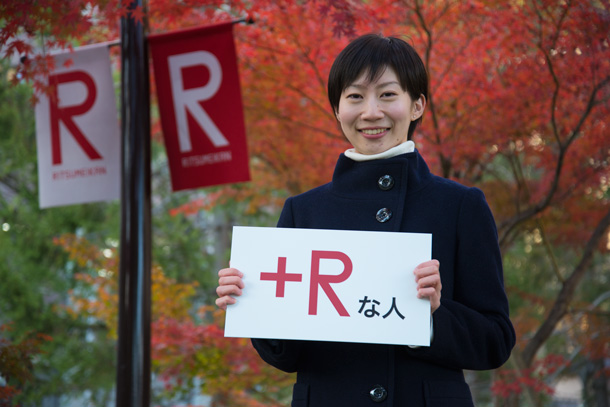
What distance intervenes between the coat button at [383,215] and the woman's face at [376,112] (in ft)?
0.58

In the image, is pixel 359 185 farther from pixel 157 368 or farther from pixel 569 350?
Result: pixel 569 350

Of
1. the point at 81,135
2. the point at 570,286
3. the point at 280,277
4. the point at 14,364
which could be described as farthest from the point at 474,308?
the point at 570,286

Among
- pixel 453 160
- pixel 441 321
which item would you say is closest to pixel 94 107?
pixel 453 160

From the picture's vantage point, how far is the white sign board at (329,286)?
76.4 inches

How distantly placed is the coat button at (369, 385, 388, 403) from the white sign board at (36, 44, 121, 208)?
3.61 m

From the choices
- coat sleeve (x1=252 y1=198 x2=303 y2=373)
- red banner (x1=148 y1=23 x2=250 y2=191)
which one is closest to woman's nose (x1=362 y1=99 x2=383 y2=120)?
coat sleeve (x1=252 y1=198 x2=303 y2=373)

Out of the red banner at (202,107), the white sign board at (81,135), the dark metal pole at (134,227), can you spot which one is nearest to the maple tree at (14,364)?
the dark metal pole at (134,227)

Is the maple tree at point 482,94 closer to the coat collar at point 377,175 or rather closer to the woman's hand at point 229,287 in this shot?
the coat collar at point 377,175

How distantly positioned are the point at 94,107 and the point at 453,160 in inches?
114

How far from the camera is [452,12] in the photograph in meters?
6.07

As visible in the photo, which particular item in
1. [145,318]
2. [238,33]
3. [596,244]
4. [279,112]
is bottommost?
[145,318]

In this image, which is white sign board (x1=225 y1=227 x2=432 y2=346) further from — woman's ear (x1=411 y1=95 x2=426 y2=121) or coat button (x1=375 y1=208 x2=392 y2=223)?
woman's ear (x1=411 y1=95 x2=426 y2=121)

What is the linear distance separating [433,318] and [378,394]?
0.26 metres

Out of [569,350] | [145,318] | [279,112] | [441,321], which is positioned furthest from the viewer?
[569,350]
